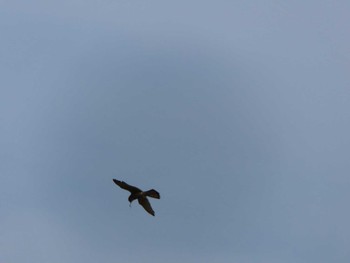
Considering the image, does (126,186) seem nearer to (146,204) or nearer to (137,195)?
(137,195)

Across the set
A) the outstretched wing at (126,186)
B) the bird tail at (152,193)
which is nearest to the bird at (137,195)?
the outstretched wing at (126,186)

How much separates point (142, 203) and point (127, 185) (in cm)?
313

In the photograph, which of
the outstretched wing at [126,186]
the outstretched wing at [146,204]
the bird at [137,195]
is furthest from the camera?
the outstretched wing at [126,186]

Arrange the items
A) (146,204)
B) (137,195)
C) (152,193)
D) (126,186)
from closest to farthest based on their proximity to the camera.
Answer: (152,193) → (137,195) → (146,204) → (126,186)

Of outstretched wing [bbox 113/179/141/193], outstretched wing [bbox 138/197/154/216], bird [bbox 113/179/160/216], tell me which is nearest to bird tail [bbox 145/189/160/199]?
bird [bbox 113/179/160/216]

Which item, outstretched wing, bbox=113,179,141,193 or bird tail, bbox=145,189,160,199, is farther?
outstretched wing, bbox=113,179,141,193

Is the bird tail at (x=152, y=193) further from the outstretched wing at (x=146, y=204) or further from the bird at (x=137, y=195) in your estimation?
the outstretched wing at (x=146, y=204)

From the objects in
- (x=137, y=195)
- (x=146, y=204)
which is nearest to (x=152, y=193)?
(x=137, y=195)

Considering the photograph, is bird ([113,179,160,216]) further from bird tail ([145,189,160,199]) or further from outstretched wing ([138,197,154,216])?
bird tail ([145,189,160,199])

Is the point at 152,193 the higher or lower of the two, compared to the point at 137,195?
lower

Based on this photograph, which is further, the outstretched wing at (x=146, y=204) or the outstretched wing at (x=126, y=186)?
the outstretched wing at (x=126, y=186)

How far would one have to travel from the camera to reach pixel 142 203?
324 ft

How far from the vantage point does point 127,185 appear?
9894 centimetres

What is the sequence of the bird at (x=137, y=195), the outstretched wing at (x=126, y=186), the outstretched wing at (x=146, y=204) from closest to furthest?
the bird at (x=137, y=195)
the outstretched wing at (x=146, y=204)
the outstretched wing at (x=126, y=186)
